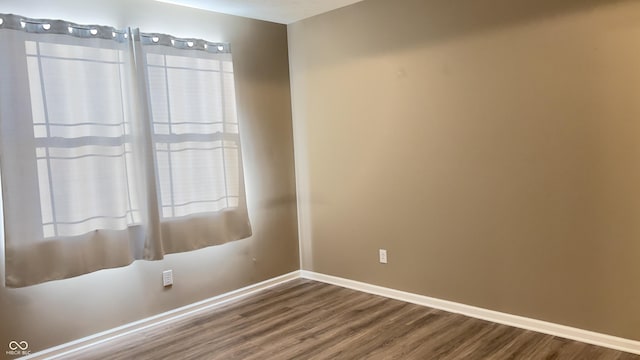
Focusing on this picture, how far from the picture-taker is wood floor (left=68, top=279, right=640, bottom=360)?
281 cm

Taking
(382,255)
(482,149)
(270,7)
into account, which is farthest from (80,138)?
(482,149)

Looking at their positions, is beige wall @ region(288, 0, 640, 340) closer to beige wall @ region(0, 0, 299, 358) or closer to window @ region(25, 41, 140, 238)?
beige wall @ region(0, 0, 299, 358)

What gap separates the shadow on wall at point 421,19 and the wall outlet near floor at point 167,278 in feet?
7.04

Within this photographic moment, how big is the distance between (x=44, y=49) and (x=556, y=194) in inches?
127

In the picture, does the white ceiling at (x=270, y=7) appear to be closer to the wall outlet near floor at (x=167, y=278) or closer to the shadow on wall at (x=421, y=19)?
the shadow on wall at (x=421, y=19)

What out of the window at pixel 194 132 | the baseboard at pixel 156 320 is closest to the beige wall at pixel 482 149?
the baseboard at pixel 156 320

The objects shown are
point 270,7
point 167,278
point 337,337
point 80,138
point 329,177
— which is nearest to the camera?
point 80,138

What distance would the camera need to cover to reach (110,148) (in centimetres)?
310

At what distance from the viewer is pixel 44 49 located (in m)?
2.80

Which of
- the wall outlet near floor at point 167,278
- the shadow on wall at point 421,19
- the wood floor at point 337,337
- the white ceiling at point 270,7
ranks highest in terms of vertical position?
the white ceiling at point 270,7

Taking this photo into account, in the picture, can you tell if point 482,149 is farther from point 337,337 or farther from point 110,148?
point 110,148

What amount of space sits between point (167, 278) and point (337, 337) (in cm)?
138

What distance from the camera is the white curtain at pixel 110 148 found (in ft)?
9.00

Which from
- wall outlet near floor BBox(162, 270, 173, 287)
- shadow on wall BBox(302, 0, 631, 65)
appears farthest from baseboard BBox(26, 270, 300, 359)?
shadow on wall BBox(302, 0, 631, 65)
